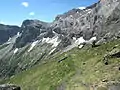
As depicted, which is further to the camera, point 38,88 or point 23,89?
point 23,89

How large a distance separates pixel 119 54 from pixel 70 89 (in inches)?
1308

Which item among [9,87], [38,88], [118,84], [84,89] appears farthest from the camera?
[38,88]

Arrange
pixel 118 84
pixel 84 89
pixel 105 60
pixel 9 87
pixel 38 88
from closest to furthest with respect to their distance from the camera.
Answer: pixel 9 87, pixel 118 84, pixel 84 89, pixel 105 60, pixel 38 88

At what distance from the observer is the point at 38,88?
139625mm

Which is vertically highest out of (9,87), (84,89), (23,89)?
(9,87)

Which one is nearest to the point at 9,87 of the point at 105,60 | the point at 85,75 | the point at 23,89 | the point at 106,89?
the point at 106,89

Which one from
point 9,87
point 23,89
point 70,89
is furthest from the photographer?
point 23,89

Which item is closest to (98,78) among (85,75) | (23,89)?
(85,75)

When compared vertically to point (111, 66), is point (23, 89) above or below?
below

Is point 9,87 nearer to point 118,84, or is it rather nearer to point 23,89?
point 118,84

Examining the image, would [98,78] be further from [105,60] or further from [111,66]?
[105,60]

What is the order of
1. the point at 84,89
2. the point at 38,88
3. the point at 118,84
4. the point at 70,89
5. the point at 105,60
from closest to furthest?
1. the point at 118,84
2. the point at 84,89
3. the point at 70,89
4. the point at 105,60
5. the point at 38,88

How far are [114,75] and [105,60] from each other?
2782 cm

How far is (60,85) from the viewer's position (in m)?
121
